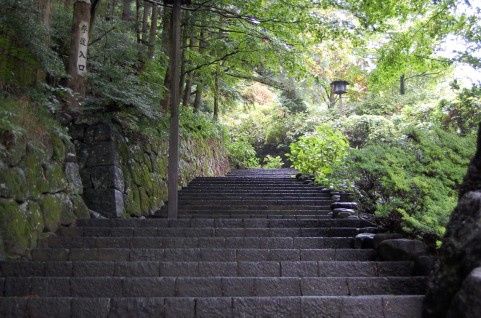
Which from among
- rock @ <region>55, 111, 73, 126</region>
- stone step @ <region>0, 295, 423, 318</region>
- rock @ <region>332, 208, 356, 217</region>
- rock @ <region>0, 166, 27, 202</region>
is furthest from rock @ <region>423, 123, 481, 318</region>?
rock @ <region>55, 111, 73, 126</region>

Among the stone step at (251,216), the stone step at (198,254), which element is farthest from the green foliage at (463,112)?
the stone step at (198,254)

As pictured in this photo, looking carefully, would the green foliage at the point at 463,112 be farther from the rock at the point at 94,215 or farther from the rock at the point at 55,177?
the rock at the point at 55,177

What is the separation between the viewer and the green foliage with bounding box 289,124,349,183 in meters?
11.8

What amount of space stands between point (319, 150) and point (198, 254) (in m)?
8.08

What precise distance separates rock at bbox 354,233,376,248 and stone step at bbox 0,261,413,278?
0.66 m

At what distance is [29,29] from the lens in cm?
567

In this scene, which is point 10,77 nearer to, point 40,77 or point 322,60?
point 40,77

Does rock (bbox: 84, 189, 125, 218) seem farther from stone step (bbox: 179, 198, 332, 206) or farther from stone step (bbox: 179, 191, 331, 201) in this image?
stone step (bbox: 179, 191, 331, 201)

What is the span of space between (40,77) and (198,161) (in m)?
7.81

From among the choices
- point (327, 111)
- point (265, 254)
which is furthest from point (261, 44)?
point (327, 111)

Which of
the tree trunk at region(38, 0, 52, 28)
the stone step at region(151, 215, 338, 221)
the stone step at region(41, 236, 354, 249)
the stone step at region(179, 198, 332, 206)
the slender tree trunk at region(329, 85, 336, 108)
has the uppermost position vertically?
the slender tree trunk at region(329, 85, 336, 108)

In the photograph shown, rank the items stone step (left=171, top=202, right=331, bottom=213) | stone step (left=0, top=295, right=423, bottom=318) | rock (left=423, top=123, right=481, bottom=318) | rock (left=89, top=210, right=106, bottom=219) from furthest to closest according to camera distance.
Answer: stone step (left=171, top=202, right=331, bottom=213)
rock (left=89, top=210, right=106, bottom=219)
stone step (left=0, top=295, right=423, bottom=318)
rock (left=423, top=123, right=481, bottom=318)

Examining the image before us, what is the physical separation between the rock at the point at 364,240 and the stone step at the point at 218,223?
91 cm

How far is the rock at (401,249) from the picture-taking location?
13.9ft
